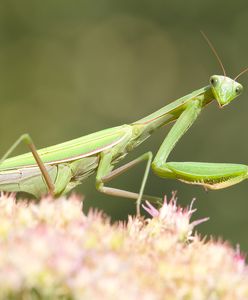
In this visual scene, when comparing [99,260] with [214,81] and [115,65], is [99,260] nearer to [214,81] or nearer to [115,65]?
[214,81]

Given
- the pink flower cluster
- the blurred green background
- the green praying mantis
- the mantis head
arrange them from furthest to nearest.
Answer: the blurred green background
the mantis head
the green praying mantis
the pink flower cluster

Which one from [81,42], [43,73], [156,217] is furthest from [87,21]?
[156,217]

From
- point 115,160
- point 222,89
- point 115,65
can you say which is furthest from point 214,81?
point 115,65

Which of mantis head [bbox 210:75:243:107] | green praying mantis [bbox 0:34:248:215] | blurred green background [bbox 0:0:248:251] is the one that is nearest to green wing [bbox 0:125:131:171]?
green praying mantis [bbox 0:34:248:215]

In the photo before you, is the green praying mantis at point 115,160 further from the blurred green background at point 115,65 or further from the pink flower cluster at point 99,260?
the blurred green background at point 115,65

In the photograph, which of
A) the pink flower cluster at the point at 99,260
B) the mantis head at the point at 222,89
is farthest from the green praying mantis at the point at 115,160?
the pink flower cluster at the point at 99,260

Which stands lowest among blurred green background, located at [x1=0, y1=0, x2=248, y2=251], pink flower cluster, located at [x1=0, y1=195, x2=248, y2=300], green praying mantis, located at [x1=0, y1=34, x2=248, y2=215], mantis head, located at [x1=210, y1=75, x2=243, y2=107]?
pink flower cluster, located at [x1=0, y1=195, x2=248, y2=300]

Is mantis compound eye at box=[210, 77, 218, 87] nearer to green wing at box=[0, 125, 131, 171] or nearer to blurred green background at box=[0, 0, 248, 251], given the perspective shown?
green wing at box=[0, 125, 131, 171]
